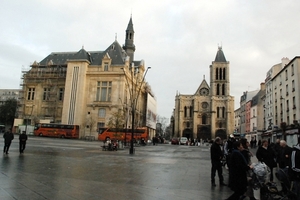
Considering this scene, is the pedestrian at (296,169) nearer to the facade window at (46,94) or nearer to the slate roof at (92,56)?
the slate roof at (92,56)

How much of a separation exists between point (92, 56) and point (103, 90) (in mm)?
11010

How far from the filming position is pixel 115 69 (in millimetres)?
56312

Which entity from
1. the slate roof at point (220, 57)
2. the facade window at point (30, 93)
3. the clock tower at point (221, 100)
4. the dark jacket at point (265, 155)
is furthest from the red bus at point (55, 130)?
the slate roof at point (220, 57)

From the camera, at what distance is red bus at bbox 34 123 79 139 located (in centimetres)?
4875

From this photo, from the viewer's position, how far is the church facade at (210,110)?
89069 mm

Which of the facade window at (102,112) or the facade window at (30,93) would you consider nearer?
the facade window at (102,112)

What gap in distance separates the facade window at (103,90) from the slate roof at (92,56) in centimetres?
493

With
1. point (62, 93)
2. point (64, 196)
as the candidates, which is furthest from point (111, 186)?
point (62, 93)

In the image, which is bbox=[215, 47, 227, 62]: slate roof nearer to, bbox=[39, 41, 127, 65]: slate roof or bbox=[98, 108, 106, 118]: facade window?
bbox=[39, 41, 127, 65]: slate roof

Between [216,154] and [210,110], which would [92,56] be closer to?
[210,110]

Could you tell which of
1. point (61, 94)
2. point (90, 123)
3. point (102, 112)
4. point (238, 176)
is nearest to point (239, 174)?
point (238, 176)

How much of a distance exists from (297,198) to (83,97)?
5325 centimetres

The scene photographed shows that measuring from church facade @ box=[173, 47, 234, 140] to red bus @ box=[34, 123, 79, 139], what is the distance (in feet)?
162

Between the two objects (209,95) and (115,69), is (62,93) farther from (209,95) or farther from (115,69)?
(209,95)
